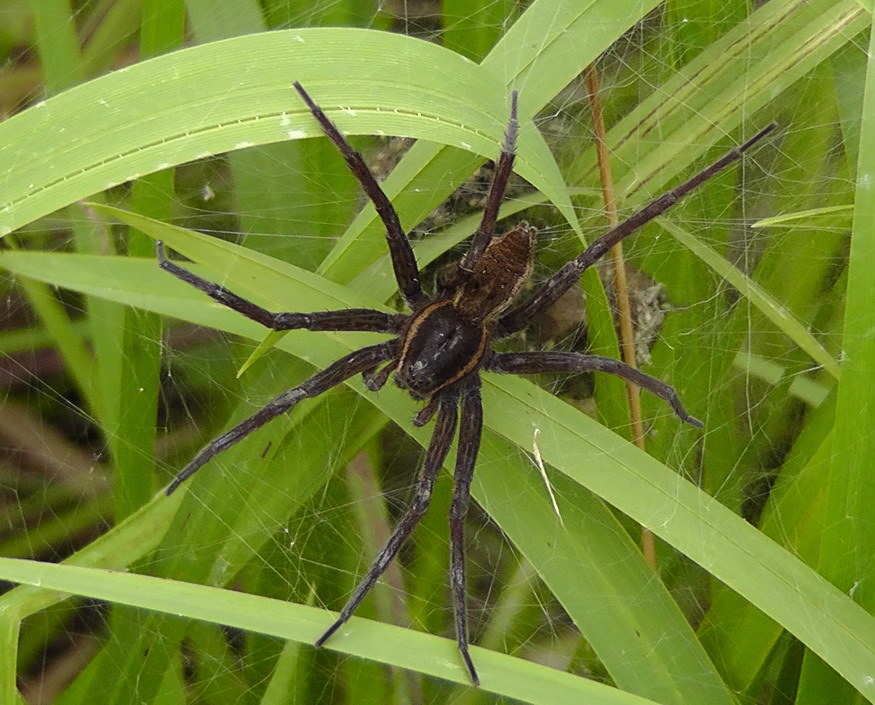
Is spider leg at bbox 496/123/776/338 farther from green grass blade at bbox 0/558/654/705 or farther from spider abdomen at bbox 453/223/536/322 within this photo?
green grass blade at bbox 0/558/654/705

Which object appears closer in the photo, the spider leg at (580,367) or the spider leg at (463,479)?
the spider leg at (580,367)

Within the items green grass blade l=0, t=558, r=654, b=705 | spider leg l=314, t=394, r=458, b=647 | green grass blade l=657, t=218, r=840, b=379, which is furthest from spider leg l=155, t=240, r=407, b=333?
green grass blade l=657, t=218, r=840, b=379

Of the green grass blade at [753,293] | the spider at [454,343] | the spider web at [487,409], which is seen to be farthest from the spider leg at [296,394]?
the green grass blade at [753,293]

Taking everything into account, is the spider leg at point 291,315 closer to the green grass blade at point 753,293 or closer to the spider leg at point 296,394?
the spider leg at point 296,394

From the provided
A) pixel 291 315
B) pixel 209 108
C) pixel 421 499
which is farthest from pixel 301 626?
pixel 209 108

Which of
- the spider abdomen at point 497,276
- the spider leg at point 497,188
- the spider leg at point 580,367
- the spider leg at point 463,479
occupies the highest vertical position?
the spider leg at point 497,188

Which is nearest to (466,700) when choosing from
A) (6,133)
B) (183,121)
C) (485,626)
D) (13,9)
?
(485,626)

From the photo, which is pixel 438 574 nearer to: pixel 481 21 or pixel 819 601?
pixel 819 601

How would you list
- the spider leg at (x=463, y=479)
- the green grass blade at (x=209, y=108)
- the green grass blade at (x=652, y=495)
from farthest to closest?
the spider leg at (x=463, y=479) → the green grass blade at (x=652, y=495) → the green grass blade at (x=209, y=108)

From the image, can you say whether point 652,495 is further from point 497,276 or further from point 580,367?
point 497,276
